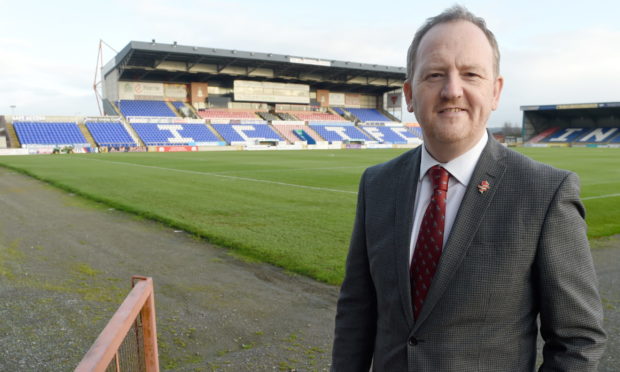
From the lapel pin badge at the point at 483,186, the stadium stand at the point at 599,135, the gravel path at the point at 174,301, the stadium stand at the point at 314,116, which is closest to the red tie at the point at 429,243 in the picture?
the lapel pin badge at the point at 483,186

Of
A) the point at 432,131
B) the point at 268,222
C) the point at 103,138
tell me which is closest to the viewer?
the point at 432,131

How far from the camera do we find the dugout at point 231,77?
5419 centimetres

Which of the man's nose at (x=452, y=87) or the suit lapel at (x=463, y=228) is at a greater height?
the man's nose at (x=452, y=87)

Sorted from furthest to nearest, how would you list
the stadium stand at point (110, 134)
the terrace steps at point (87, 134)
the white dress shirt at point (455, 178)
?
the stadium stand at point (110, 134)
the terrace steps at point (87, 134)
the white dress shirt at point (455, 178)

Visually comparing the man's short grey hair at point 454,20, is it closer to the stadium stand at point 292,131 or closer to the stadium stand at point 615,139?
the stadium stand at point 292,131

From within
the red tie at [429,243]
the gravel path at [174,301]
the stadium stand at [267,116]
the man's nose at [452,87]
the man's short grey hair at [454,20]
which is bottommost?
the gravel path at [174,301]

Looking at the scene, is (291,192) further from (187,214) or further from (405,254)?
(405,254)

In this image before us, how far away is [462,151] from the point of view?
171 cm

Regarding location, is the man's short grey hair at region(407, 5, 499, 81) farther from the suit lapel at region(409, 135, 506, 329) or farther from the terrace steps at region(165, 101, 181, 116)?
the terrace steps at region(165, 101, 181, 116)

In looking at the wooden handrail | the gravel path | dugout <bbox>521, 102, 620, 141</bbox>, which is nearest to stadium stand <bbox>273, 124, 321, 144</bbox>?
dugout <bbox>521, 102, 620, 141</bbox>

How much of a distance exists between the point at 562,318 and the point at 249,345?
301 centimetres

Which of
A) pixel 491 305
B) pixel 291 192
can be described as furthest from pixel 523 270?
pixel 291 192

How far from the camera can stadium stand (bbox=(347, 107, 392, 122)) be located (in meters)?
72.4

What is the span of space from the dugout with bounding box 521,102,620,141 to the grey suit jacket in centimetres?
8127
